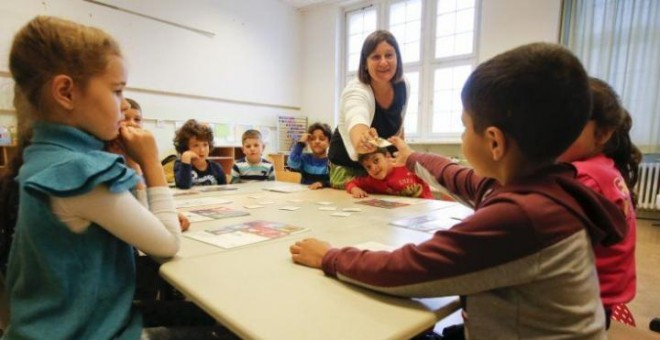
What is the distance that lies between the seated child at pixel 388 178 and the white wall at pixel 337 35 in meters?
3.23

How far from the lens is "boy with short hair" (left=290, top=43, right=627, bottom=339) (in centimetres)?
53

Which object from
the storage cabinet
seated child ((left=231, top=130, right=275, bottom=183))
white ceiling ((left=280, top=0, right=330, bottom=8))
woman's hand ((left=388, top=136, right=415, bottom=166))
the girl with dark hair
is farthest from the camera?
white ceiling ((left=280, top=0, right=330, bottom=8))

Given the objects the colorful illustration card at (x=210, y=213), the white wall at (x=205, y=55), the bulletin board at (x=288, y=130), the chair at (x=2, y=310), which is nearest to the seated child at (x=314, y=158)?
the colorful illustration card at (x=210, y=213)

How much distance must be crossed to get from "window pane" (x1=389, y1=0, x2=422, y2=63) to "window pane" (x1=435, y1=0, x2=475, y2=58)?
1.03 ft

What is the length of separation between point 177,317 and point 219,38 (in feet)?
16.8

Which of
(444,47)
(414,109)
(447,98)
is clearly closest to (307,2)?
(444,47)

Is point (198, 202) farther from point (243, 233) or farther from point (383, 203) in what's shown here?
point (383, 203)

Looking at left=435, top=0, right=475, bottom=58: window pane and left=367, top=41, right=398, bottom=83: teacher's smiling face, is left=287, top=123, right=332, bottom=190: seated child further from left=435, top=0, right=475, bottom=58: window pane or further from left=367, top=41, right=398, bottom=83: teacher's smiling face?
left=435, top=0, right=475, bottom=58: window pane

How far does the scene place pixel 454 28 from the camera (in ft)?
16.5

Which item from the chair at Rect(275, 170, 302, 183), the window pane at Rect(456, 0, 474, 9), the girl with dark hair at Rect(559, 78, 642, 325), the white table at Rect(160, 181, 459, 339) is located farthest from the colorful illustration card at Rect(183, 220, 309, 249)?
the window pane at Rect(456, 0, 474, 9)

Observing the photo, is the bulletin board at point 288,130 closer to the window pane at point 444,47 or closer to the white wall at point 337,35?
the white wall at point 337,35

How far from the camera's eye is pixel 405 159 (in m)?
1.42

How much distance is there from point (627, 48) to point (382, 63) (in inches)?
150

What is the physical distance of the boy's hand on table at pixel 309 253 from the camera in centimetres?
75
